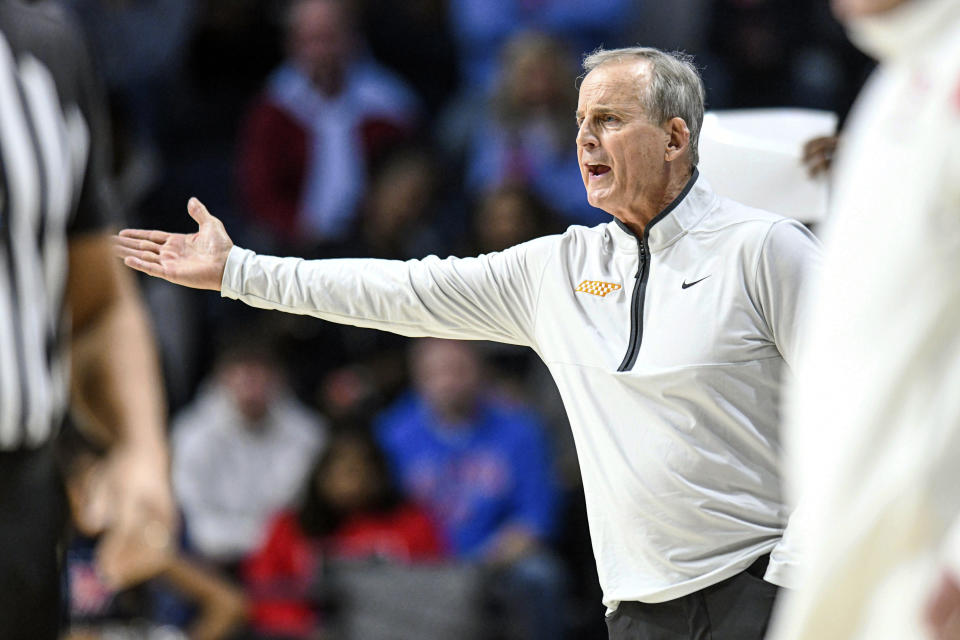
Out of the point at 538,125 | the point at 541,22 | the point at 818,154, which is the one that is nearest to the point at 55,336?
the point at 818,154

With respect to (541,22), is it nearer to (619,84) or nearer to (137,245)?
(619,84)

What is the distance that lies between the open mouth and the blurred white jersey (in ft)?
4.16

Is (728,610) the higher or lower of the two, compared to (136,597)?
higher

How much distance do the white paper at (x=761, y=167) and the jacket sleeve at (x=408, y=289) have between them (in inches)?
26.5

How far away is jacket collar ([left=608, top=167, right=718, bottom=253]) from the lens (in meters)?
3.12

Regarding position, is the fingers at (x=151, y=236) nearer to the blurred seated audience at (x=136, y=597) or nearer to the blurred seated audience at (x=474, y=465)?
the blurred seated audience at (x=136, y=597)

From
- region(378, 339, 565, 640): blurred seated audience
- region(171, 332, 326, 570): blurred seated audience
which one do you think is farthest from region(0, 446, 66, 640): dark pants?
region(171, 332, 326, 570): blurred seated audience

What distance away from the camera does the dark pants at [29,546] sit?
2209 millimetres

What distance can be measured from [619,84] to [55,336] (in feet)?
4.79

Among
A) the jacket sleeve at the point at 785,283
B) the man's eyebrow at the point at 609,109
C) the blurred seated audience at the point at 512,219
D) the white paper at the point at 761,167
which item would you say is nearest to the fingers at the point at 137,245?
the man's eyebrow at the point at 609,109

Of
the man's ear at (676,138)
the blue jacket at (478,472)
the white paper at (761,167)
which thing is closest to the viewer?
the man's ear at (676,138)

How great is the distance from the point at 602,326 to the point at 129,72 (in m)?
5.59

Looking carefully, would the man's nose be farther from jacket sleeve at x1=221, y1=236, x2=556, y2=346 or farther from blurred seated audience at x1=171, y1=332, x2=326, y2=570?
blurred seated audience at x1=171, y1=332, x2=326, y2=570

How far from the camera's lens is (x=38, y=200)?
2139mm
